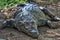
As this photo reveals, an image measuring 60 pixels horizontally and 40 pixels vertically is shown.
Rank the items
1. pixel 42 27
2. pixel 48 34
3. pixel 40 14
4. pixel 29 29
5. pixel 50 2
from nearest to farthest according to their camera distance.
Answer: pixel 29 29 → pixel 48 34 → pixel 42 27 → pixel 40 14 → pixel 50 2

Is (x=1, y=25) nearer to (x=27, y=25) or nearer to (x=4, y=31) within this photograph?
(x=4, y=31)

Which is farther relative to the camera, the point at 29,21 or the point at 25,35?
the point at 29,21

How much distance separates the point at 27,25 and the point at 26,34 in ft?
0.51

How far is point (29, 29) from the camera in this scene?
316cm

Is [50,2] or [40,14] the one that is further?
[50,2]

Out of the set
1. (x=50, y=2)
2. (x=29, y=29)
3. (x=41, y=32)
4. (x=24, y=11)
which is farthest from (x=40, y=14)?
(x=50, y=2)

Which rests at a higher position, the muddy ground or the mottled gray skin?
the mottled gray skin

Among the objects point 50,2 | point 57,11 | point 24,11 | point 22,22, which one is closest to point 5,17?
point 24,11

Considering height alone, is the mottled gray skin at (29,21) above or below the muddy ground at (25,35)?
above

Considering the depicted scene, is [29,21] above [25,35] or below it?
above

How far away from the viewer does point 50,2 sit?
5.69 metres

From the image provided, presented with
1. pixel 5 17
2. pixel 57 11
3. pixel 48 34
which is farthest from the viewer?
pixel 57 11

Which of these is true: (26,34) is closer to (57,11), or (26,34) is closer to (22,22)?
(22,22)

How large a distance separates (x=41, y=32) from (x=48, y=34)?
0.15 m
